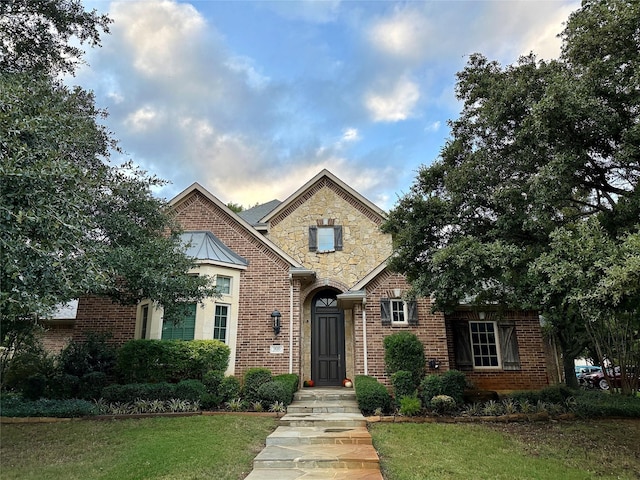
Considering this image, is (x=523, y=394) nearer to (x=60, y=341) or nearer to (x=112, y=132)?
(x=112, y=132)

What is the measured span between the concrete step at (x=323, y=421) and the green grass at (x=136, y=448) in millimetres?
389

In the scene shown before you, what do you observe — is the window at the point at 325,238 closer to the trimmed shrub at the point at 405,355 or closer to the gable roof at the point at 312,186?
the gable roof at the point at 312,186

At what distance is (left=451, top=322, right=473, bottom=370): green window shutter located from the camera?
40.0 feet

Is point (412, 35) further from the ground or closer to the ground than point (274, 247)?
further from the ground

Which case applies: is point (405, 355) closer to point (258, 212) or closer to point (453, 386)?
point (453, 386)

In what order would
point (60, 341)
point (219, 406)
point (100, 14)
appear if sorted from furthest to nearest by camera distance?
point (60, 341)
point (219, 406)
point (100, 14)

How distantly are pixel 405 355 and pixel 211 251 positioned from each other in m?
6.44

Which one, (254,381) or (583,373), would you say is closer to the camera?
(254,381)

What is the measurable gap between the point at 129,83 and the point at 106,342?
7477 mm

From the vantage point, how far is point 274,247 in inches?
484

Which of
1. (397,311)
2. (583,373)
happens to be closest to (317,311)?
(397,311)

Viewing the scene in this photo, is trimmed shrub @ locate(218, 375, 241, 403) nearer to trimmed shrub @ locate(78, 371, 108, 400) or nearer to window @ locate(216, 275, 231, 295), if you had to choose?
window @ locate(216, 275, 231, 295)

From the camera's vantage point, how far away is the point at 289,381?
33.1ft

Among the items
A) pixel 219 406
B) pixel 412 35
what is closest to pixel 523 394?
pixel 219 406
